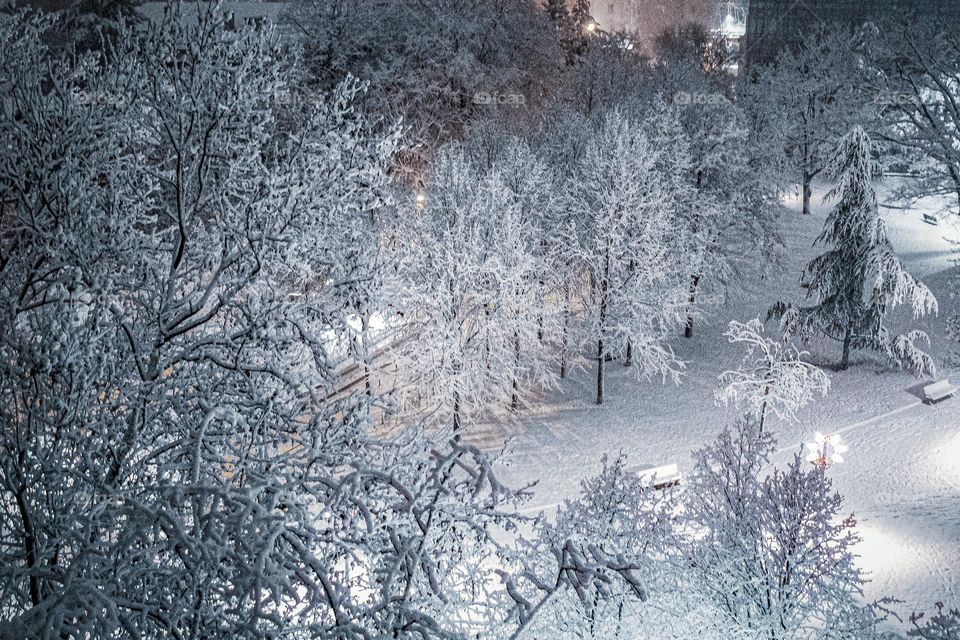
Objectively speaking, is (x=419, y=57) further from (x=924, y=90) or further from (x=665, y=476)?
(x=665, y=476)

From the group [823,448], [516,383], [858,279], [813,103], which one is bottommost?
[823,448]

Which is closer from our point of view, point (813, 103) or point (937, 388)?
point (937, 388)

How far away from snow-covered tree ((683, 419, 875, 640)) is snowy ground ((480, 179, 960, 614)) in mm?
3729

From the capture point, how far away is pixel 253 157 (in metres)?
7.59

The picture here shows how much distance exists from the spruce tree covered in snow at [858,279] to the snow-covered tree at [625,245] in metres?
3.40

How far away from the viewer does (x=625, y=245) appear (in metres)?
20.5

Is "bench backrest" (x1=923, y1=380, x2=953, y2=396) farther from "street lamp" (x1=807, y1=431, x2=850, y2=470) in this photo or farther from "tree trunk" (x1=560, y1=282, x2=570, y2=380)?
"tree trunk" (x1=560, y1=282, x2=570, y2=380)

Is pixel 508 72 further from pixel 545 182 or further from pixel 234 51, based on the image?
pixel 234 51

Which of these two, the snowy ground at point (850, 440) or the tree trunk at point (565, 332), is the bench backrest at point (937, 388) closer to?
the snowy ground at point (850, 440)

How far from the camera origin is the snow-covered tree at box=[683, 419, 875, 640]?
10.4 meters

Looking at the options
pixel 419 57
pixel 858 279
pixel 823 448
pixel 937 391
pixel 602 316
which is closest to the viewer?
pixel 823 448

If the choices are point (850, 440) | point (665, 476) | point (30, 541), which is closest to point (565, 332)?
point (665, 476)

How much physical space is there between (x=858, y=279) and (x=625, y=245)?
6461mm

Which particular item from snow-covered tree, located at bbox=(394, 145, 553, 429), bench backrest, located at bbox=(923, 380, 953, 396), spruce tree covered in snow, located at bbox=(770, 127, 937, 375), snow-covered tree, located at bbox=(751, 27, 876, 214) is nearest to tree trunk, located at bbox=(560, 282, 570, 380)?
snow-covered tree, located at bbox=(394, 145, 553, 429)
